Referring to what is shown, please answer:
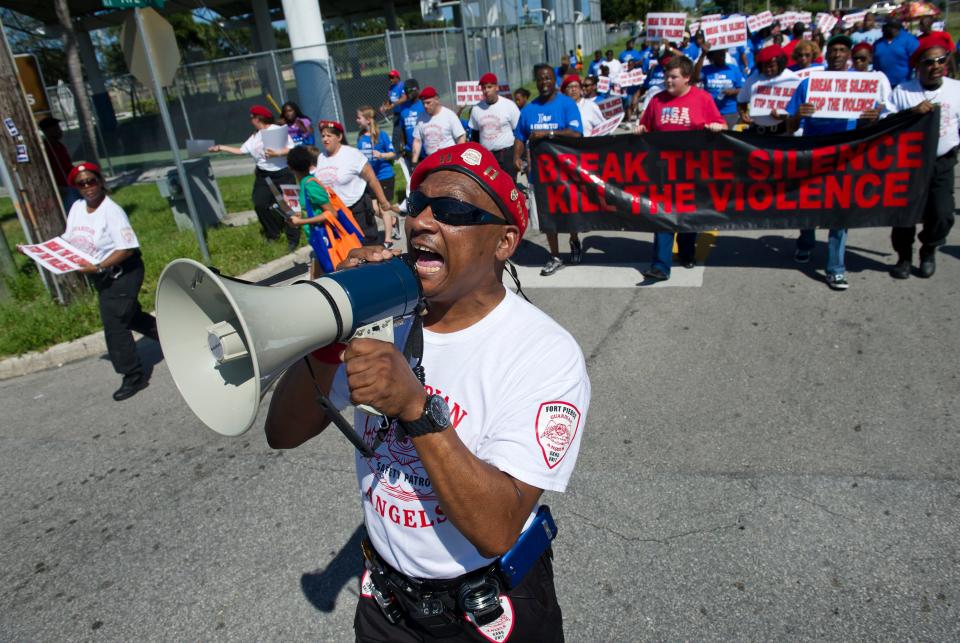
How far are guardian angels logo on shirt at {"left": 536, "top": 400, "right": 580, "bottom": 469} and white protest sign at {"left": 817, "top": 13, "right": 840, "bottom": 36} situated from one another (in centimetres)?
2067

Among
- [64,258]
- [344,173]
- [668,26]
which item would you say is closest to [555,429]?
[64,258]

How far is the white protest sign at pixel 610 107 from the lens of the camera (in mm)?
10466

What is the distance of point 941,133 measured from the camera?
5.77 metres

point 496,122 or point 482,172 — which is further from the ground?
point 482,172

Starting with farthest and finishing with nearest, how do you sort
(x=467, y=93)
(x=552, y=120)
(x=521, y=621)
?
(x=467, y=93) < (x=552, y=120) < (x=521, y=621)

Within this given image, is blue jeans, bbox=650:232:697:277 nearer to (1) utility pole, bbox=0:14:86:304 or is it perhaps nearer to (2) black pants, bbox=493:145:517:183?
(2) black pants, bbox=493:145:517:183

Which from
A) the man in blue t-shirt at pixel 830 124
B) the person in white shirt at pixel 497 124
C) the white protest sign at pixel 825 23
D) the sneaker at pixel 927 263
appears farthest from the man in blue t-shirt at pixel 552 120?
the white protest sign at pixel 825 23

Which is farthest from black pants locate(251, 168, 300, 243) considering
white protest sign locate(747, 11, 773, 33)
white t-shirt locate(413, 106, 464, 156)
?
white protest sign locate(747, 11, 773, 33)

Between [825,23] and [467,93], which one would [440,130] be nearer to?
[467,93]

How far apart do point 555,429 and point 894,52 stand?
12.7m

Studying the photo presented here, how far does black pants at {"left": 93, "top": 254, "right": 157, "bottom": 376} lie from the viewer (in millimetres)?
5309

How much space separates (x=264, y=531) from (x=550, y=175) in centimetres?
490

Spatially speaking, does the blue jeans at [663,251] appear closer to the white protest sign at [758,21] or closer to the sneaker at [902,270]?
the sneaker at [902,270]

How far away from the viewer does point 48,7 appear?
79.7ft
